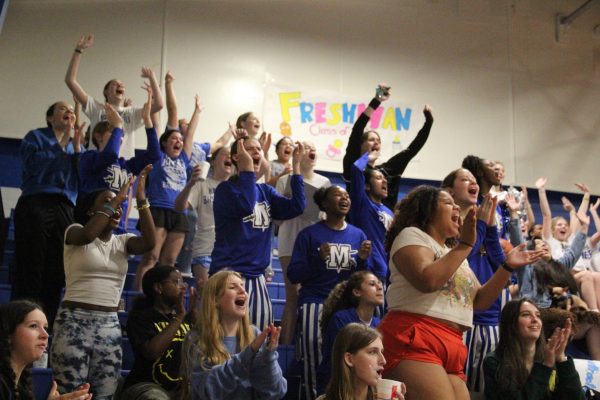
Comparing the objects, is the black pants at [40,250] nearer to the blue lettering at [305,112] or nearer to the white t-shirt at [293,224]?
the white t-shirt at [293,224]

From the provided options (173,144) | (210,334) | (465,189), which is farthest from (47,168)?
(465,189)

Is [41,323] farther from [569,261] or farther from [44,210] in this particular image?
[569,261]

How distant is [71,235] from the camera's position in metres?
4.46

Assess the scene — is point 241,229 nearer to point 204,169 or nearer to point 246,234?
point 246,234

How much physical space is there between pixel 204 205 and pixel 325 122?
412 centimetres

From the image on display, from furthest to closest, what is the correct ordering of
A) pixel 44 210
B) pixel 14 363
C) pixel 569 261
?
pixel 569 261 < pixel 44 210 < pixel 14 363

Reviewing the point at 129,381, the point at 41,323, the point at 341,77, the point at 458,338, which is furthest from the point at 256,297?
the point at 341,77

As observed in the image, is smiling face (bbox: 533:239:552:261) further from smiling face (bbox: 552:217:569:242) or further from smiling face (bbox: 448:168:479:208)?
smiling face (bbox: 552:217:569:242)

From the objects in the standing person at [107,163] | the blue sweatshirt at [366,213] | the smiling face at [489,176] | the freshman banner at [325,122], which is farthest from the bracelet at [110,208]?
the freshman banner at [325,122]

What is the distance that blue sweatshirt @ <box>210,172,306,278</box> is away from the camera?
4805 millimetres

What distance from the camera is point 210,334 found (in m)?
3.49

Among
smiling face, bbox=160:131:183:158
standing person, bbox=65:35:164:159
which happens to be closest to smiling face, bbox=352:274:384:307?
smiling face, bbox=160:131:183:158

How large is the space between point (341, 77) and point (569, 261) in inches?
184

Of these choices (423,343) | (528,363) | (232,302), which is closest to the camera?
(423,343)
